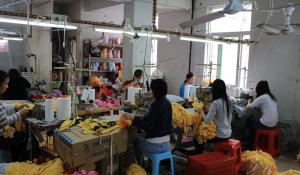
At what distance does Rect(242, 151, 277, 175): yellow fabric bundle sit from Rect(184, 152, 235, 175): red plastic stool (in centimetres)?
37

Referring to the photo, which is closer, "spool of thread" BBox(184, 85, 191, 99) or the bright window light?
"spool of thread" BBox(184, 85, 191, 99)

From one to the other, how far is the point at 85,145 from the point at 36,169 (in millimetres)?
506

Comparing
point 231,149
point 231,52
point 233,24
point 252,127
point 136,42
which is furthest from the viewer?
point 231,52

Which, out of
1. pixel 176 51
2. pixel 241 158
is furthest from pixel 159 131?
pixel 176 51

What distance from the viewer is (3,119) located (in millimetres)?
2820

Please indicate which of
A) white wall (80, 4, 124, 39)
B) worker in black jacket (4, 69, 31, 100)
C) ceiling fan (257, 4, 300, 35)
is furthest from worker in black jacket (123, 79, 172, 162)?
white wall (80, 4, 124, 39)

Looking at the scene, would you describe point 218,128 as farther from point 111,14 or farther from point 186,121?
point 111,14

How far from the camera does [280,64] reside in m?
5.38

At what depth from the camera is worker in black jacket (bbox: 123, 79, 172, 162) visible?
2.95 meters

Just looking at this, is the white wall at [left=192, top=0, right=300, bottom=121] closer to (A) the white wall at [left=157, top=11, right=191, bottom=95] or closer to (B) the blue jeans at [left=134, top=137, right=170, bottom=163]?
(A) the white wall at [left=157, top=11, right=191, bottom=95]

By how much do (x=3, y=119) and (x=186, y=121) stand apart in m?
2.17

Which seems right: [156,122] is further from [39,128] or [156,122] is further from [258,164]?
[258,164]

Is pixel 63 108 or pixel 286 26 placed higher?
pixel 286 26

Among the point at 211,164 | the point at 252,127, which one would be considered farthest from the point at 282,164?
the point at 211,164
